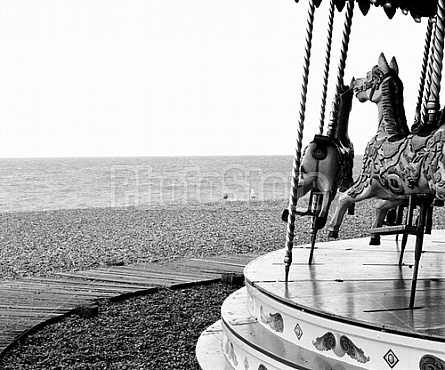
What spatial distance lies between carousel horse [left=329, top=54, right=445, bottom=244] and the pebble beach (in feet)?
7.13

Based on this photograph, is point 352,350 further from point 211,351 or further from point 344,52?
point 344,52

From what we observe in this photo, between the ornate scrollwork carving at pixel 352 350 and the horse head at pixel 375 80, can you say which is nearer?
the ornate scrollwork carving at pixel 352 350

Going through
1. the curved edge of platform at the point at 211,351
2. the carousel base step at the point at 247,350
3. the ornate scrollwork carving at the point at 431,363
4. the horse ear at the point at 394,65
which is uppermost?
the horse ear at the point at 394,65

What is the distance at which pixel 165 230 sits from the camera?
55.6 ft

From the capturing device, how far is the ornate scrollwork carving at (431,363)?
3.17m

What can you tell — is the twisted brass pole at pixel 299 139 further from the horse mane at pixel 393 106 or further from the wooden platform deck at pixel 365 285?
the horse mane at pixel 393 106

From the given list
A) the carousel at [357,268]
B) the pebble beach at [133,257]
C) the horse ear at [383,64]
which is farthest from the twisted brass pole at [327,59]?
the pebble beach at [133,257]

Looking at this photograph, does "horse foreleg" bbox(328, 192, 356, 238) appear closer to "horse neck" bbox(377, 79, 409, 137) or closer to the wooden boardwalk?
"horse neck" bbox(377, 79, 409, 137)

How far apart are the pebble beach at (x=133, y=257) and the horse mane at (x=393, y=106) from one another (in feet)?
8.47

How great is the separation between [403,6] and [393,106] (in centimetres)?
180

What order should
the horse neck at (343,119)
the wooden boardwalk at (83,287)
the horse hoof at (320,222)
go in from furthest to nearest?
the wooden boardwalk at (83,287) < the horse neck at (343,119) < the horse hoof at (320,222)

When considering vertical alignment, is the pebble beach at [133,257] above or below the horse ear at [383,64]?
below

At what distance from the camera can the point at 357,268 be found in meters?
5.05

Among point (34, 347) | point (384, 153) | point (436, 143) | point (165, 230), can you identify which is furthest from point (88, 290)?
point (165, 230)
